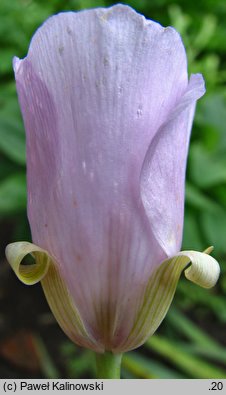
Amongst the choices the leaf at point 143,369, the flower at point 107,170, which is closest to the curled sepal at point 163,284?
the flower at point 107,170

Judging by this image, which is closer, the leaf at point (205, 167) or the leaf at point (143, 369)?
the leaf at point (143, 369)

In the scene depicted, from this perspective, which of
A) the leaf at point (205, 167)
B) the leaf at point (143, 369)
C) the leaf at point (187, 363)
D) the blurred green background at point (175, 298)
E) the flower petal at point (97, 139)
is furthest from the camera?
the leaf at point (205, 167)

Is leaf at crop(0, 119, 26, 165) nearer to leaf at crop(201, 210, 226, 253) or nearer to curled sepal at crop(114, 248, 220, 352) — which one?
leaf at crop(201, 210, 226, 253)

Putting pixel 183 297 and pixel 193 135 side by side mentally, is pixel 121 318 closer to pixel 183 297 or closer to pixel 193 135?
pixel 183 297

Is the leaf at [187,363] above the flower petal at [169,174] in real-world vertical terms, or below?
below

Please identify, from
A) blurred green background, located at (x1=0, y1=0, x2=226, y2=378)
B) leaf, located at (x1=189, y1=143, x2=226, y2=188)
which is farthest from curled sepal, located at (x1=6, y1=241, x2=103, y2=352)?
leaf, located at (x1=189, y1=143, x2=226, y2=188)

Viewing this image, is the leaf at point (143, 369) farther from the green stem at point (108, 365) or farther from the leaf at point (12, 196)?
the green stem at point (108, 365)
